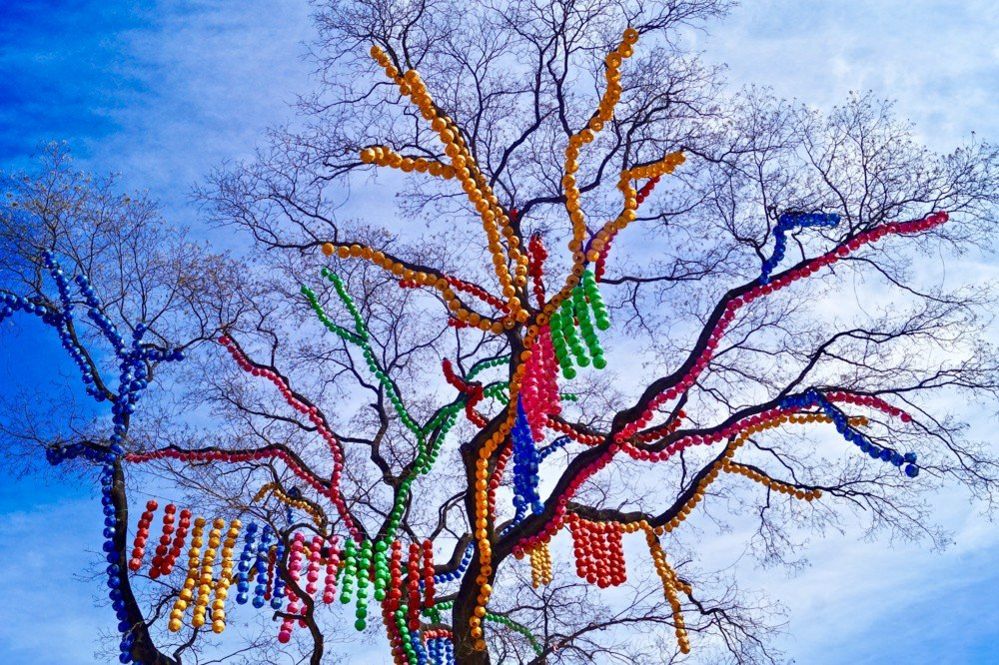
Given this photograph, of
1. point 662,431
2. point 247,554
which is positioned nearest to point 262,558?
point 247,554

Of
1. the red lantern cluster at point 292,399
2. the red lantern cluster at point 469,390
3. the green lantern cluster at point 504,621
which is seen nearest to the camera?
the red lantern cluster at point 469,390

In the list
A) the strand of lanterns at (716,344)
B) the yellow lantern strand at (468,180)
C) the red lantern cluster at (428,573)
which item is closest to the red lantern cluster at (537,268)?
the yellow lantern strand at (468,180)

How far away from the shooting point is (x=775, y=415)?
791 centimetres

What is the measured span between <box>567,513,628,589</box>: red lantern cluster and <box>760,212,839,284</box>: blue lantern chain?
8.80ft

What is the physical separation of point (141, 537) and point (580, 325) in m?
4.03

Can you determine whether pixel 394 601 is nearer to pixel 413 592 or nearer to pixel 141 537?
pixel 413 592

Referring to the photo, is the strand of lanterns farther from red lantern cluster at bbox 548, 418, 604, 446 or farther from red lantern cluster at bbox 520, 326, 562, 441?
red lantern cluster at bbox 520, 326, 562, 441

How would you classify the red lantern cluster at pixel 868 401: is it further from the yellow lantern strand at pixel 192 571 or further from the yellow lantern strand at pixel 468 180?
the yellow lantern strand at pixel 192 571

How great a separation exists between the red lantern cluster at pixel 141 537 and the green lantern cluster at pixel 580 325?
3.60 m

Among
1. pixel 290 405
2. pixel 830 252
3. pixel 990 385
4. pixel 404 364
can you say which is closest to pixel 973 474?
pixel 990 385

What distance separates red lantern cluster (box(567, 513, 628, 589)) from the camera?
7.70 metres

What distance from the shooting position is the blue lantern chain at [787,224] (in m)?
7.77

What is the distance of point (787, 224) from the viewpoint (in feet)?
25.7

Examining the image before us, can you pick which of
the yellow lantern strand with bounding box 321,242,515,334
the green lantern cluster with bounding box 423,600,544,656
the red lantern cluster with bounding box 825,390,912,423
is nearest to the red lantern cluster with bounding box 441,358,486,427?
the yellow lantern strand with bounding box 321,242,515,334
